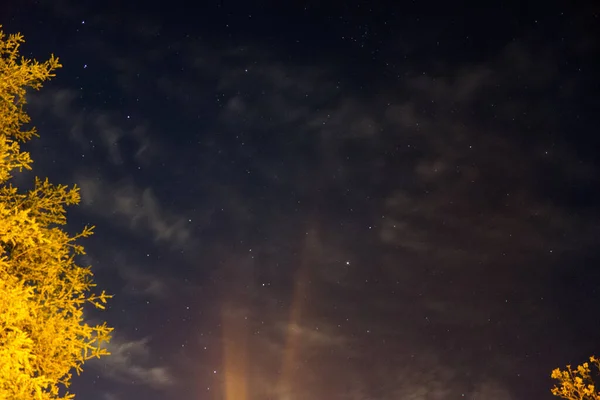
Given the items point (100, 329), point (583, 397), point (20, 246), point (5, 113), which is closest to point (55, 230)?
point (20, 246)

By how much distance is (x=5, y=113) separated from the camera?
9.67 metres

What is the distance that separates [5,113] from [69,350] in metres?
4.94

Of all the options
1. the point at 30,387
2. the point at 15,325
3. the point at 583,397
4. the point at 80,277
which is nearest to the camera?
the point at 30,387

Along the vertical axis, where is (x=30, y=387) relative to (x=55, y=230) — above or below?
below

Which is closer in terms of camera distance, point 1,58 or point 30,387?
point 30,387

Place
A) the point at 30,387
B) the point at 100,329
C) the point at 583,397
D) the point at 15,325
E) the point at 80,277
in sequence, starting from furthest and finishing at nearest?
the point at 583,397 → the point at 80,277 → the point at 100,329 → the point at 15,325 → the point at 30,387

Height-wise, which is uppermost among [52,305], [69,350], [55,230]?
[55,230]

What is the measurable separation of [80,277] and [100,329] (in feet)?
3.93

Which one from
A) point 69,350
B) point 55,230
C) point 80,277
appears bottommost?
point 69,350

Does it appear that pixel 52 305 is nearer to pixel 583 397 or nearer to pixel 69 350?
pixel 69 350

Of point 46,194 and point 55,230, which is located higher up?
point 46,194

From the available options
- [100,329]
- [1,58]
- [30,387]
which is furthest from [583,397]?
[1,58]

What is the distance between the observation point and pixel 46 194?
366 inches

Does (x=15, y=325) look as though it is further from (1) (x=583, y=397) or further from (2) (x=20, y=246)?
(1) (x=583, y=397)
